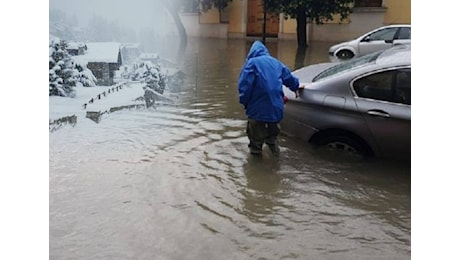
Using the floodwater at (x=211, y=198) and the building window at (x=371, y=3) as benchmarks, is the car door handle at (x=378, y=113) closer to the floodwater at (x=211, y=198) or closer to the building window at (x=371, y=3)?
the floodwater at (x=211, y=198)

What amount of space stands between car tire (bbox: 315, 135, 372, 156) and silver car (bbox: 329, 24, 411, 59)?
9705 millimetres

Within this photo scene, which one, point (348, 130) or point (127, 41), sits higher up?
point (127, 41)

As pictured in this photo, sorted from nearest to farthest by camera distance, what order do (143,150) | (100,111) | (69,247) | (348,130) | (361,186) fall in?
(69,247), (361,186), (348,130), (143,150), (100,111)

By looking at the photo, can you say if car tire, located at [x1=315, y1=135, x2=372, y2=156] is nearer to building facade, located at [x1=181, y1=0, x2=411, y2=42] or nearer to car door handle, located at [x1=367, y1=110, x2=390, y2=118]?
car door handle, located at [x1=367, y1=110, x2=390, y2=118]

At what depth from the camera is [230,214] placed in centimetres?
442

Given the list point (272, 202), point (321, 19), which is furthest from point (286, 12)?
point (272, 202)

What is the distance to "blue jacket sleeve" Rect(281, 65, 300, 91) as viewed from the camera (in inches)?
221

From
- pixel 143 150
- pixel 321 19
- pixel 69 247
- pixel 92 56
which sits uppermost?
pixel 321 19

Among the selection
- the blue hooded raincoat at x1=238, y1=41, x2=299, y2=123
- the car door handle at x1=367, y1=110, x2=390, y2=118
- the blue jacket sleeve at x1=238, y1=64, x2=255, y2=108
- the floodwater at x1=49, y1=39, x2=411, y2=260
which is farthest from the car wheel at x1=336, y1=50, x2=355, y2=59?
the blue jacket sleeve at x1=238, y1=64, x2=255, y2=108

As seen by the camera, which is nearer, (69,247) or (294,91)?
(69,247)

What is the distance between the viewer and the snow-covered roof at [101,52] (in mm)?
6814

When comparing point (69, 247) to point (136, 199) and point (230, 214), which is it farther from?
point (230, 214)

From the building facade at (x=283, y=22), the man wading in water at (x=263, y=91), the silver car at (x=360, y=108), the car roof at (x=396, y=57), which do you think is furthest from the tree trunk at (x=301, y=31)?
the man wading in water at (x=263, y=91)
